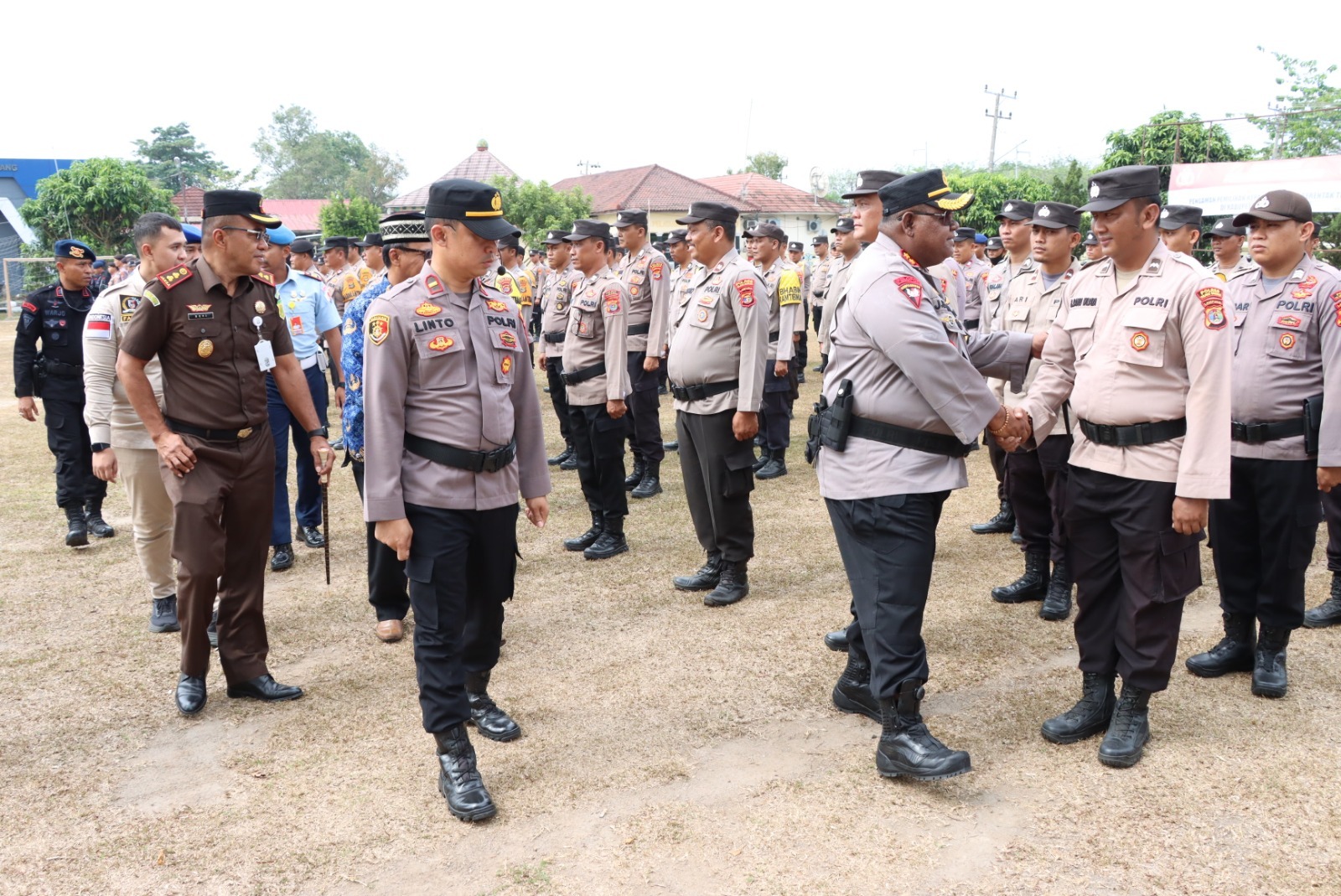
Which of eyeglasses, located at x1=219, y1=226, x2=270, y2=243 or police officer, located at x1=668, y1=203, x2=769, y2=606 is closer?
eyeglasses, located at x1=219, y1=226, x2=270, y2=243

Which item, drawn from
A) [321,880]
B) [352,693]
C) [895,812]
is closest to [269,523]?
[352,693]

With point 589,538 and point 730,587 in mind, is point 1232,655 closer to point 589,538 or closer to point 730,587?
point 730,587

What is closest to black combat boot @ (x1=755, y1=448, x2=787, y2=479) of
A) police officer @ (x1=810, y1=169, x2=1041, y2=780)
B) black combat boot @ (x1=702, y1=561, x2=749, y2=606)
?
black combat boot @ (x1=702, y1=561, x2=749, y2=606)

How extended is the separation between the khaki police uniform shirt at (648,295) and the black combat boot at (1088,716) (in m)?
4.17

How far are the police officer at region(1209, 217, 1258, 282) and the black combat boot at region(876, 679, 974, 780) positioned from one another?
129 inches

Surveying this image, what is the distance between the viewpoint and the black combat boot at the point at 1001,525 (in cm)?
641

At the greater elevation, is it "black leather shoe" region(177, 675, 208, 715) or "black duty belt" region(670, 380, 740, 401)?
"black duty belt" region(670, 380, 740, 401)

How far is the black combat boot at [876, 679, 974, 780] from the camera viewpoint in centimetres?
319

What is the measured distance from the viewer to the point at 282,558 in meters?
5.92

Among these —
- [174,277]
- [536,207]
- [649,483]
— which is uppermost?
[536,207]

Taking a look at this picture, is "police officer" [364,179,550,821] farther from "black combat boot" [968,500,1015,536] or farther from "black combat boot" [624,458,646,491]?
"black combat boot" [624,458,646,491]

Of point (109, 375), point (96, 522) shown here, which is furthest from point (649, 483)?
point (109, 375)

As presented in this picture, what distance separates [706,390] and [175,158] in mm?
83302

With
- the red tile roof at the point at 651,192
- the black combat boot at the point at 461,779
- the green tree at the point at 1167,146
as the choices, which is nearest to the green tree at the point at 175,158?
the red tile roof at the point at 651,192
